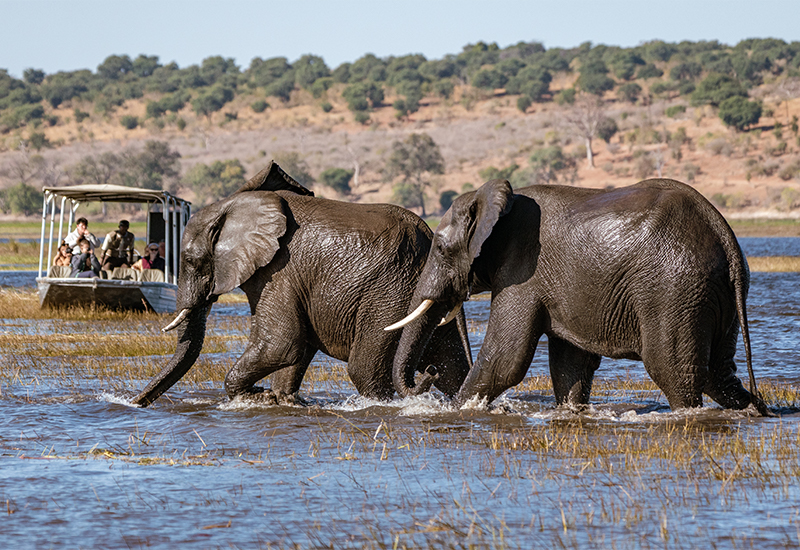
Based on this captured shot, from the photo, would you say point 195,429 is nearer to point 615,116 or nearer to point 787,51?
point 615,116

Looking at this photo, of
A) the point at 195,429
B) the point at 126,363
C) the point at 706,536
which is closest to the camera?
the point at 706,536

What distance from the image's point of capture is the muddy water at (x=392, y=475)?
5.26m

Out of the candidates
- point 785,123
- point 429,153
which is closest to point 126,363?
point 429,153

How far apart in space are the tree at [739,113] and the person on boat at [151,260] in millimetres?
71060

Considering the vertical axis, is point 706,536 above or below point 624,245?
below

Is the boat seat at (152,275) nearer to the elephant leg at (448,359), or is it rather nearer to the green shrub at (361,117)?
the elephant leg at (448,359)

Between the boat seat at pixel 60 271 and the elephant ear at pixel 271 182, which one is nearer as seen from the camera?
the elephant ear at pixel 271 182

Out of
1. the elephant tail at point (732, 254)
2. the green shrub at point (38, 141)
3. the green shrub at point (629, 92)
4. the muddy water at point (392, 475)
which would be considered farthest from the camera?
the green shrub at point (629, 92)

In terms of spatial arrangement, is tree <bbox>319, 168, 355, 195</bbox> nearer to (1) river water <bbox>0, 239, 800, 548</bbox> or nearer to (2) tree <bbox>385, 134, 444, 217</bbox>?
(2) tree <bbox>385, 134, 444, 217</bbox>

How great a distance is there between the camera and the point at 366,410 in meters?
8.48

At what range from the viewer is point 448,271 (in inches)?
308

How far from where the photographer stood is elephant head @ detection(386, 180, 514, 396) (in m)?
7.45

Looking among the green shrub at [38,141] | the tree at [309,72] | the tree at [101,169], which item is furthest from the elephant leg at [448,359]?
the tree at [309,72]

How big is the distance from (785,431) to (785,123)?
83.3 meters
